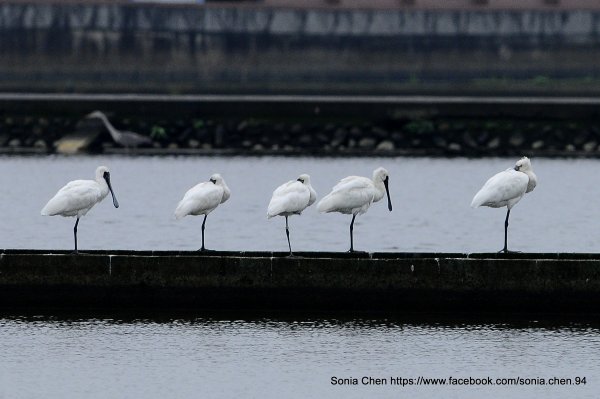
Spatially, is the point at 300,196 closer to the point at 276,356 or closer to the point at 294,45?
the point at 276,356

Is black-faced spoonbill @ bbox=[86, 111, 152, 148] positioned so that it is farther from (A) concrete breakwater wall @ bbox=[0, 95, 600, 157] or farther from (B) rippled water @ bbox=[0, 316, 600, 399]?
(B) rippled water @ bbox=[0, 316, 600, 399]

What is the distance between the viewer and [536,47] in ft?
373

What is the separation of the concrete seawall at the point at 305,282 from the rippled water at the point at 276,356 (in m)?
0.44

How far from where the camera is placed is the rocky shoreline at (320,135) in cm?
7088

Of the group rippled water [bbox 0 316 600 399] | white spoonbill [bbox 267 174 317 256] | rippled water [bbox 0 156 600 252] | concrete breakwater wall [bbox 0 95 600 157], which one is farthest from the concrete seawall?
concrete breakwater wall [bbox 0 95 600 157]

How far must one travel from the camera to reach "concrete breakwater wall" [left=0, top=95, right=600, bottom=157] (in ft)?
233

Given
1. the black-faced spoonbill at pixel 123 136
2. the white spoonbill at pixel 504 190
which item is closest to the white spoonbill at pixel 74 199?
the white spoonbill at pixel 504 190

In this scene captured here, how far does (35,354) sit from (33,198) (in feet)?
97.2

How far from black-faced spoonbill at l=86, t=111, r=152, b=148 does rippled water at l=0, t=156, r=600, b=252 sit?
1.89m

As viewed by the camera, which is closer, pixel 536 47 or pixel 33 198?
pixel 33 198

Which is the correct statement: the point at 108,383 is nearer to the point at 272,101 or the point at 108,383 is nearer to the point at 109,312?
the point at 109,312

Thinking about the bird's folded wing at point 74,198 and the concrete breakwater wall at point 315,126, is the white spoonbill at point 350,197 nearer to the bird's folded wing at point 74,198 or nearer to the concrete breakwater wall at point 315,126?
the bird's folded wing at point 74,198

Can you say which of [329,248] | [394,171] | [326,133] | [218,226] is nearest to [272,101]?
[326,133]

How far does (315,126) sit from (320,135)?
545mm
